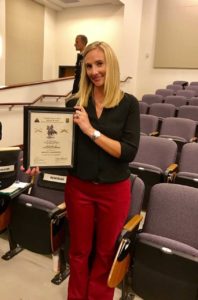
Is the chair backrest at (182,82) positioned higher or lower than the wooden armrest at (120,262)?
higher

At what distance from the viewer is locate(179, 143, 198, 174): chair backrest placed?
2.60 meters

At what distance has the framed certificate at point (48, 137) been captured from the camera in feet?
4.42

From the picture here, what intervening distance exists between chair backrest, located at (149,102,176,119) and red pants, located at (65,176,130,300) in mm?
3498

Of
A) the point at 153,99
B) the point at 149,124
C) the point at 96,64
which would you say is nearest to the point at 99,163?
the point at 96,64

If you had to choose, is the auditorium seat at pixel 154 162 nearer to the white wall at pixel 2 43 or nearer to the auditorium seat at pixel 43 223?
the auditorium seat at pixel 43 223

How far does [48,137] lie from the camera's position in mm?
1393

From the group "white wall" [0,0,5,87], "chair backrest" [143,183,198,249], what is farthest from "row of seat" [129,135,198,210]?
"white wall" [0,0,5,87]

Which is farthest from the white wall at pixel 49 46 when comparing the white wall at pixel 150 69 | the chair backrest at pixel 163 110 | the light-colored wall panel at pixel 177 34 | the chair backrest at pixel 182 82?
the chair backrest at pixel 163 110

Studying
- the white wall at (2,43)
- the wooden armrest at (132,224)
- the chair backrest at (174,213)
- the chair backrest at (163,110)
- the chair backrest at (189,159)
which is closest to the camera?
the wooden armrest at (132,224)

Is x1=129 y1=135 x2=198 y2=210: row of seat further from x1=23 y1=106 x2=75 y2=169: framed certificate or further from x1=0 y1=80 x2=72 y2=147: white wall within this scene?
x1=0 y1=80 x2=72 y2=147: white wall

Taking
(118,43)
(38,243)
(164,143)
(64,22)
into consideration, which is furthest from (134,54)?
(38,243)

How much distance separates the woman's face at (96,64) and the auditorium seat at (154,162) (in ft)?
4.36

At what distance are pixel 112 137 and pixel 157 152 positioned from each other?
153 cm

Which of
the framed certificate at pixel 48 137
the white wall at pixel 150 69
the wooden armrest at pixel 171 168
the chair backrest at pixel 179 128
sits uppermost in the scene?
the white wall at pixel 150 69
